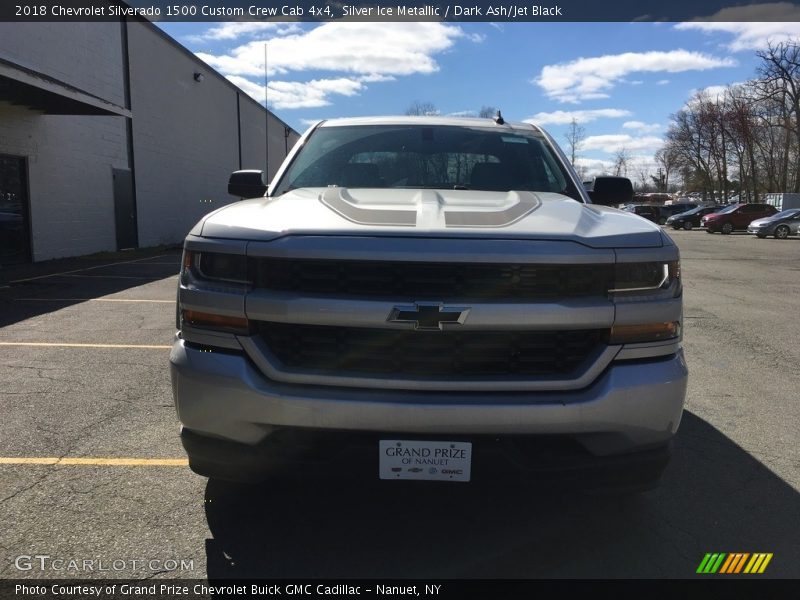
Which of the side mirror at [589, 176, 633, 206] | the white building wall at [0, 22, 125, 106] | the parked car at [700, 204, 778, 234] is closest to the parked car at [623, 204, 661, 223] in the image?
the side mirror at [589, 176, 633, 206]

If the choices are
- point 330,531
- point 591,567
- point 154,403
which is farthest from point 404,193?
point 154,403

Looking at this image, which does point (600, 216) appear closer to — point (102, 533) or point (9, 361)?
point (102, 533)

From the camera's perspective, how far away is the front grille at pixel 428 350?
2293mm

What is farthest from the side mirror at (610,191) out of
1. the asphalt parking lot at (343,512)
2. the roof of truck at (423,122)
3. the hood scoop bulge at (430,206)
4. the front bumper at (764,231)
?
the front bumper at (764,231)

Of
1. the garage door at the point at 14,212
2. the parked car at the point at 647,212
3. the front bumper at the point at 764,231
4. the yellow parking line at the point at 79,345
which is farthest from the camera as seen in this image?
the front bumper at the point at 764,231

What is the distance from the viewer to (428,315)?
222cm

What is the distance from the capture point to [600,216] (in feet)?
9.12

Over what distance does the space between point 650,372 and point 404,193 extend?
4.96 ft

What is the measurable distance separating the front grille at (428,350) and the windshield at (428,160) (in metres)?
1.49

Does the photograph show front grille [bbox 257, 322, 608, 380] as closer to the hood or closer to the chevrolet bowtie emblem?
the chevrolet bowtie emblem

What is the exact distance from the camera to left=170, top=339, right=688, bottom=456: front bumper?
2209mm

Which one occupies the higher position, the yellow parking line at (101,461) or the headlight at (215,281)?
the headlight at (215,281)

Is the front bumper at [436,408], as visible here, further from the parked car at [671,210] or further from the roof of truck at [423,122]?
the parked car at [671,210]

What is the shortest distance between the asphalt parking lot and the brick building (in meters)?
9.16
